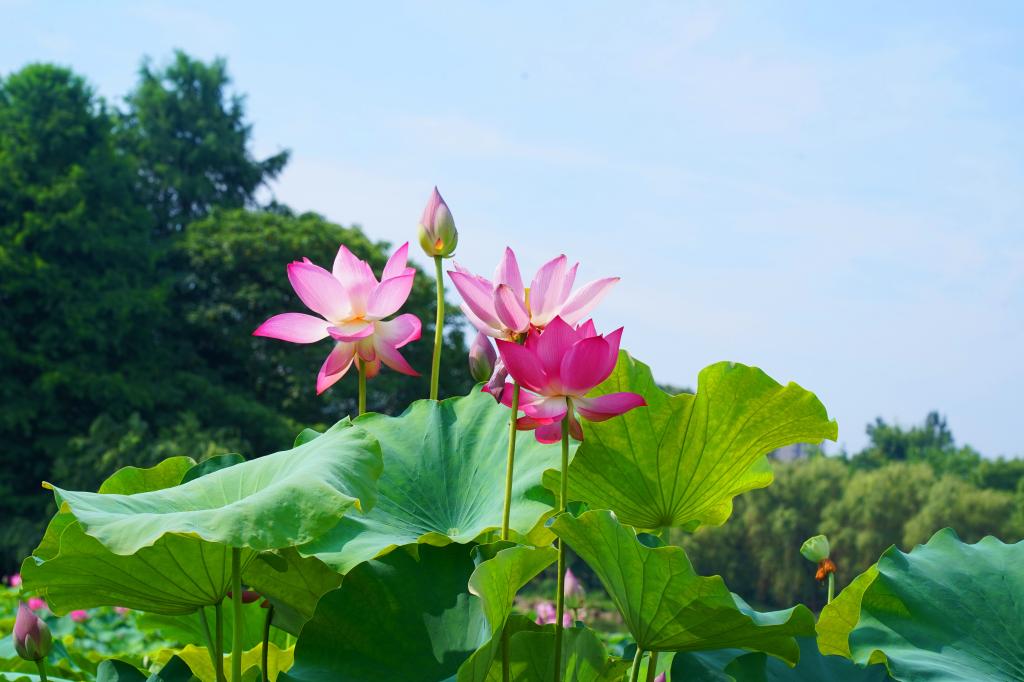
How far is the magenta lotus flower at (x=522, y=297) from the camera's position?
28.2 inches

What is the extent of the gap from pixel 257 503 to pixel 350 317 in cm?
26

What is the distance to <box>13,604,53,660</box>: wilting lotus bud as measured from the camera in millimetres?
812

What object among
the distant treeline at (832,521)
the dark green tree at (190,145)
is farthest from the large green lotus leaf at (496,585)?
the distant treeline at (832,521)

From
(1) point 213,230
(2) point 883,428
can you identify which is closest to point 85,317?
(1) point 213,230

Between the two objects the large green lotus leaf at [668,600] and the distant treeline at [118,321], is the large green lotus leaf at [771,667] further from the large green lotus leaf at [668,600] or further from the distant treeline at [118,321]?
the distant treeline at [118,321]

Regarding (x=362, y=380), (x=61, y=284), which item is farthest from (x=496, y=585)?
(x=61, y=284)

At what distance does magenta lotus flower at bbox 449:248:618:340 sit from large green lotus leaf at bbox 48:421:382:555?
0.12 m

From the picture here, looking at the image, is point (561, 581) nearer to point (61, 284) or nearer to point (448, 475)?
point (448, 475)

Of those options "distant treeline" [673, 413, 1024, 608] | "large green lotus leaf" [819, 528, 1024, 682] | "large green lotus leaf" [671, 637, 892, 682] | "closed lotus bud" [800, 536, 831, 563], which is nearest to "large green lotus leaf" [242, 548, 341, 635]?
"large green lotus leaf" [671, 637, 892, 682]

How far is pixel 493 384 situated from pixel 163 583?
0.89 feet

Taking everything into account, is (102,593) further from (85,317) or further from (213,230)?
(213,230)

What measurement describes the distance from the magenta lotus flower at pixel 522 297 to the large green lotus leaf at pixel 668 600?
161 millimetres

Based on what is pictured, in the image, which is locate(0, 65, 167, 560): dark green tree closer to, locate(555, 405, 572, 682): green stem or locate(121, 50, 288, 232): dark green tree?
locate(121, 50, 288, 232): dark green tree

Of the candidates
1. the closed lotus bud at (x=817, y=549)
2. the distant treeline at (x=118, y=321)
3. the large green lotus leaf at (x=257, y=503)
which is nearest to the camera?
the large green lotus leaf at (x=257, y=503)
